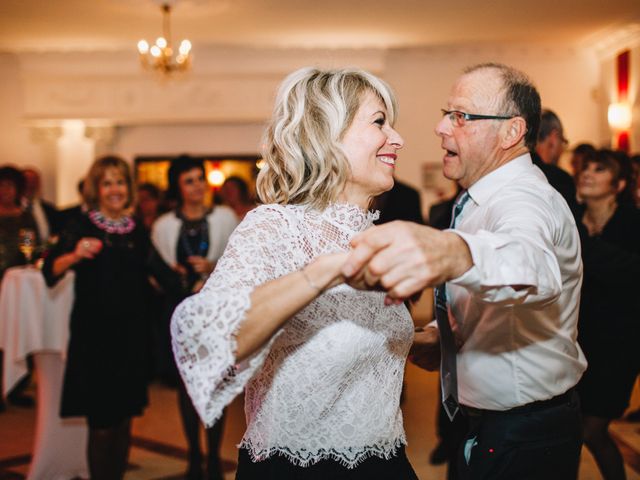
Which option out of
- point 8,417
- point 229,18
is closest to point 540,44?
point 229,18

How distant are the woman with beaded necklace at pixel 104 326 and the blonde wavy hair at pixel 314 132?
1724mm

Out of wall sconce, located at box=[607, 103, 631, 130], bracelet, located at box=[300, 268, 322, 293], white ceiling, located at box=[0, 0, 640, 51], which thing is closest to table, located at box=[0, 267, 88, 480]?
bracelet, located at box=[300, 268, 322, 293]

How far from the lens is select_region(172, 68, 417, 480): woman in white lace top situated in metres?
1.49

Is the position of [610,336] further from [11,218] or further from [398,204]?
[11,218]

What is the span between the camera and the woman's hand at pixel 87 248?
9.89ft

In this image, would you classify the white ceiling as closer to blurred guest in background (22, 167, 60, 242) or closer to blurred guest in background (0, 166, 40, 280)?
blurred guest in background (22, 167, 60, 242)

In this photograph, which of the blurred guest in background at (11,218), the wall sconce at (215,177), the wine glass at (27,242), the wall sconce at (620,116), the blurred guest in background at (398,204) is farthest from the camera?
the wall sconce at (215,177)

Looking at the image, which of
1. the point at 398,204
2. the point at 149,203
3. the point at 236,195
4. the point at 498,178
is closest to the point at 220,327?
the point at 498,178

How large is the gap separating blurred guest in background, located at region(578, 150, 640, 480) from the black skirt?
61.3 inches

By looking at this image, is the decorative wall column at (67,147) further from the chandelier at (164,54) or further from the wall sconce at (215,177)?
the chandelier at (164,54)

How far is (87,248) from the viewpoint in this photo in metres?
3.02

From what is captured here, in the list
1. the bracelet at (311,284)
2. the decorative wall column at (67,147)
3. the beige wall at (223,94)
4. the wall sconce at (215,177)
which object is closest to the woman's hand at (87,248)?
the bracelet at (311,284)

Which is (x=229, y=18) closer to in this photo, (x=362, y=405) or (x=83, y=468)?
(x=83, y=468)

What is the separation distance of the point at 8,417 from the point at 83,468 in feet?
5.43
